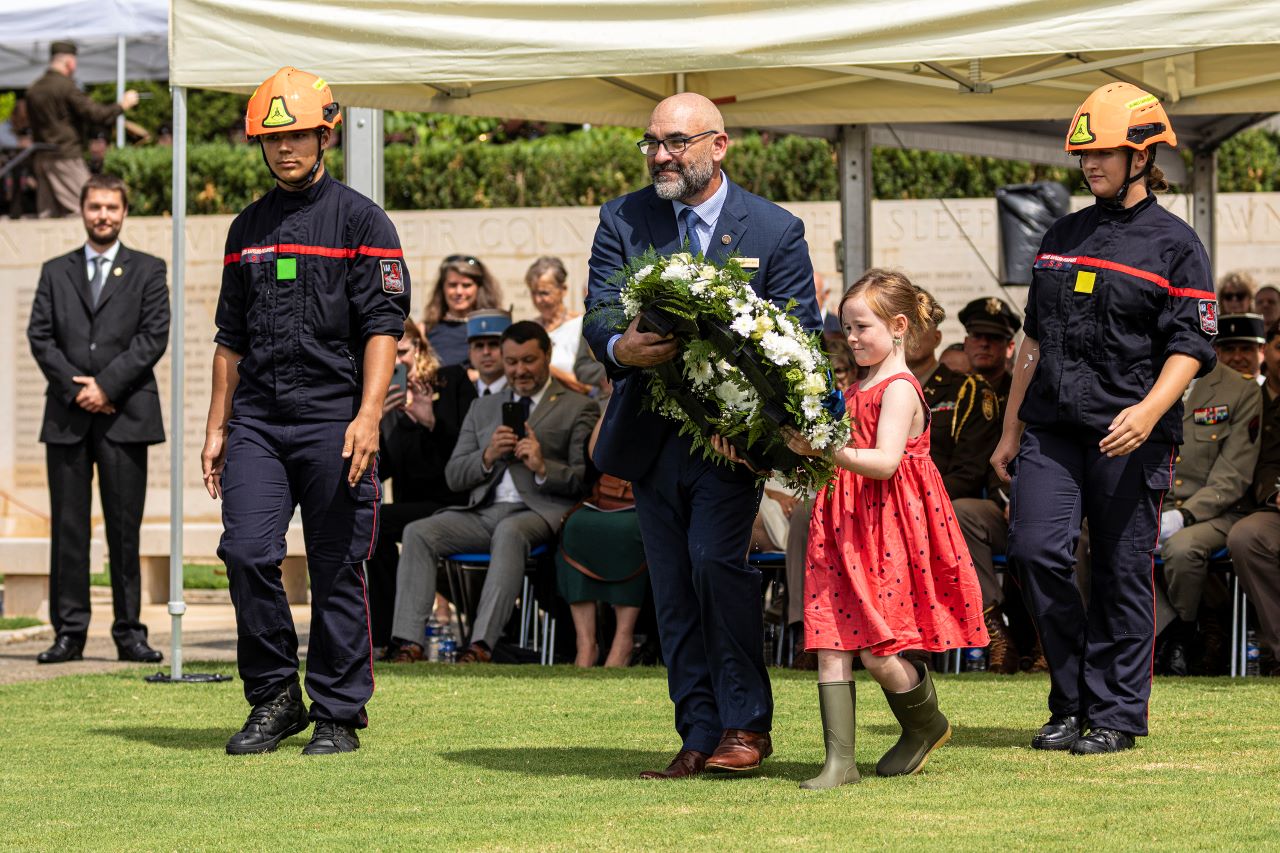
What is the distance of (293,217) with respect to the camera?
658 cm

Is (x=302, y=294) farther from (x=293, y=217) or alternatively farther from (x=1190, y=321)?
A: (x=1190, y=321)

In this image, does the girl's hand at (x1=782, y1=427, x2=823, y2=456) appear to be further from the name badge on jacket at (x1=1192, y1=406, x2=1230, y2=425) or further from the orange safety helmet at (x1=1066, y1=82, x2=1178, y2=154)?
the name badge on jacket at (x1=1192, y1=406, x2=1230, y2=425)

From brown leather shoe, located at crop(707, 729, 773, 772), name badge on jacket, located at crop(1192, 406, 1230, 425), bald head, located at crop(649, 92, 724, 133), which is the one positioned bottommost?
brown leather shoe, located at crop(707, 729, 773, 772)

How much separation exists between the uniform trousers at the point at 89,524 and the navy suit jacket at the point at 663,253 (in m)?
4.70

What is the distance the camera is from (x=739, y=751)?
5.62 meters

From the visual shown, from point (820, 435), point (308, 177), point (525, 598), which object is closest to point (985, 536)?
point (525, 598)

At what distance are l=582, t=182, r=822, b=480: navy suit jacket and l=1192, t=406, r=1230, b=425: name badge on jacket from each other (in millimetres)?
4059

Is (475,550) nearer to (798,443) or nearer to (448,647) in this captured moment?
(448,647)

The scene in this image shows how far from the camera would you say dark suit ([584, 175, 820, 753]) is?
565 centimetres

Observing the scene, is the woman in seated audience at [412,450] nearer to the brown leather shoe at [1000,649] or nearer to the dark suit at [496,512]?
the dark suit at [496,512]

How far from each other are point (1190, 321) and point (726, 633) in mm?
1824

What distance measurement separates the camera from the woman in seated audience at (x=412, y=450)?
1026 centimetres

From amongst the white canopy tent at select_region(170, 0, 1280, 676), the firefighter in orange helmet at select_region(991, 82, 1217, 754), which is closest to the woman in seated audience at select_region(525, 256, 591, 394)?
the white canopy tent at select_region(170, 0, 1280, 676)

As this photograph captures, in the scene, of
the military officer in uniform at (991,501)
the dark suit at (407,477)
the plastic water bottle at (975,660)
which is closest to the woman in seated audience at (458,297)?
the dark suit at (407,477)
